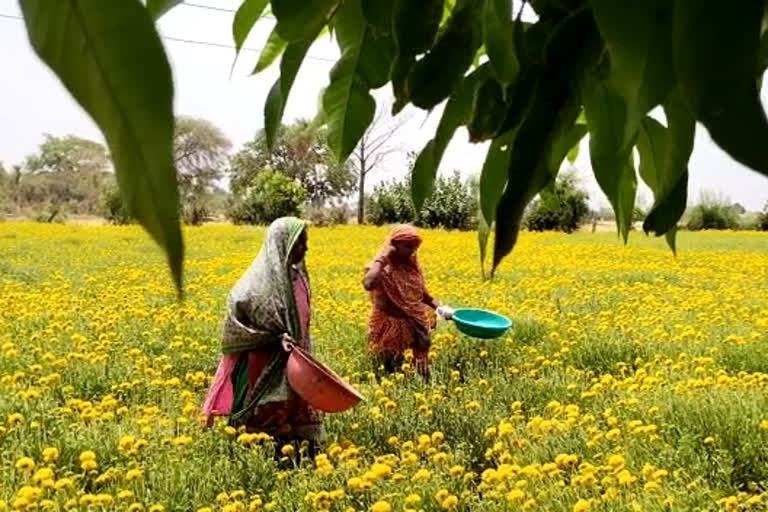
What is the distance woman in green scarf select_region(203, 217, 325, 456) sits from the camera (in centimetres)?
320

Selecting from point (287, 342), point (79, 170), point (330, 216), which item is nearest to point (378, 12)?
point (79, 170)

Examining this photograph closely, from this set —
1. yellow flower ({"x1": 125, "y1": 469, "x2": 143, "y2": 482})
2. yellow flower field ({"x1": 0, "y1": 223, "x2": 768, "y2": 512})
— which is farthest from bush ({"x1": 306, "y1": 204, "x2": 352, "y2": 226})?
yellow flower ({"x1": 125, "y1": 469, "x2": 143, "y2": 482})

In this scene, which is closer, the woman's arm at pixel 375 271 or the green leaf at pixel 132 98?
the green leaf at pixel 132 98

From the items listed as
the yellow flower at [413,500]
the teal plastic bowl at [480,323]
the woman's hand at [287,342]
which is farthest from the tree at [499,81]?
the teal plastic bowl at [480,323]

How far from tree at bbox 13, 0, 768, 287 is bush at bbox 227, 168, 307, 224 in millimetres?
12480

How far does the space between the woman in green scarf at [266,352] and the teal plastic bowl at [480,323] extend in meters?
1.36

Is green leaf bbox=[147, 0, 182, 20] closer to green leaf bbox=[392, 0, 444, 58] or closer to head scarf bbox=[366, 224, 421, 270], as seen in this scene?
green leaf bbox=[392, 0, 444, 58]

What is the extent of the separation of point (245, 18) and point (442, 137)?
3.8 inches

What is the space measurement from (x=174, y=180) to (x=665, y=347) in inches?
187

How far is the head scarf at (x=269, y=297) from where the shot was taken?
321 cm

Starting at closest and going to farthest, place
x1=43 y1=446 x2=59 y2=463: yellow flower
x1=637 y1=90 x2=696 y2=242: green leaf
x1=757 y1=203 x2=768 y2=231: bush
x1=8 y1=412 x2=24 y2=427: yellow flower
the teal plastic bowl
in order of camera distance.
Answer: x1=637 y1=90 x2=696 y2=242: green leaf
x1=43 y1=446 x2=59 y2=463: yellow flower
x1=8 y1=412 x2=24 y2=427: yellow flower
the teal plastic bowl
x1=757 y1=203 x2=768 y2=231: bush

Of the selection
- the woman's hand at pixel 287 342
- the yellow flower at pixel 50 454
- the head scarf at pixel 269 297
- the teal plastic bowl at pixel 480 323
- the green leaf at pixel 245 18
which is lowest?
the yellow flower at pixel 50 454

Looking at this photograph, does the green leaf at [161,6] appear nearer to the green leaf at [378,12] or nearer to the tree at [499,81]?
the tree at [499,81]

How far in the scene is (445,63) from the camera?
31cm
